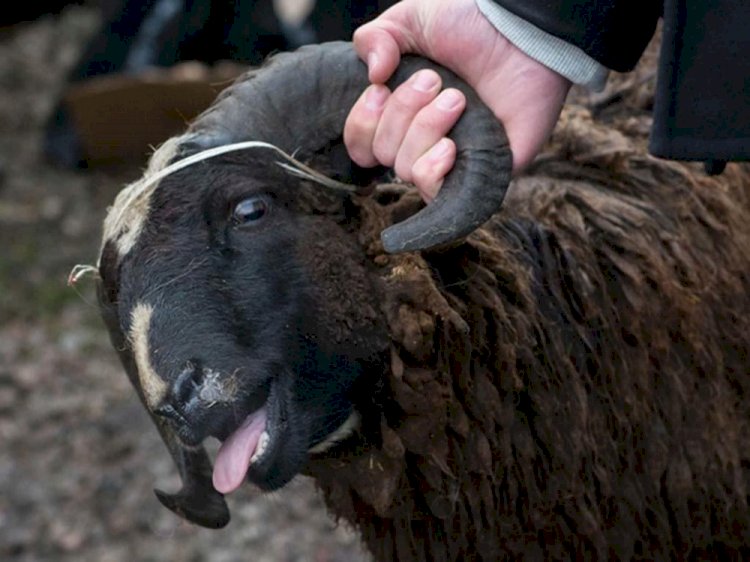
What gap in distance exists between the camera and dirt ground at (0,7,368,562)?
5.21 m

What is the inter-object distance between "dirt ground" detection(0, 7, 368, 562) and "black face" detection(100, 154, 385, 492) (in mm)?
803

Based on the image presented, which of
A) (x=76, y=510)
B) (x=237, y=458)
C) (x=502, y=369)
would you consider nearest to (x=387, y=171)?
(x=502, y=369)

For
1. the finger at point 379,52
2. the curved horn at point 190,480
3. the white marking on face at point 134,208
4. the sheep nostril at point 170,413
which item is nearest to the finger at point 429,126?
the finger at point 379,52

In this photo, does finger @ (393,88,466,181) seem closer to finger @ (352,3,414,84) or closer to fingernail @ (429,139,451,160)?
fingernail @ (429,139,451,160)

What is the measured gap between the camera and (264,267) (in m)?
2.85

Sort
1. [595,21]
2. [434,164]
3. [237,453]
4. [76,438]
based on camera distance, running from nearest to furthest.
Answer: [595,21], [434,164], [237,453], [76,438]

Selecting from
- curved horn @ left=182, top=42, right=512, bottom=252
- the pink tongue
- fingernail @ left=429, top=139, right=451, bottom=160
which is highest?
fingernail @ left=429, top=139, right=451, bottom=160

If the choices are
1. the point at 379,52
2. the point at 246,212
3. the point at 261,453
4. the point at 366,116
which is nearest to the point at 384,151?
the point at 366,116

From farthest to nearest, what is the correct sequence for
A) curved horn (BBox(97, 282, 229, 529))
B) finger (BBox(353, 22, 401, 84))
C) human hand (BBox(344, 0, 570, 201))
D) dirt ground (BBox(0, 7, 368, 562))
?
dirt ground (BBox(0, 7, 368, 562)) < curved horn (BBox(97, 282, 229, 529)) < finger (BBox(353, 22, 401, 84)) < human hand (BBox(344, 0, 570, 201))

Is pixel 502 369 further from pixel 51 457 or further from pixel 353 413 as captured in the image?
pixel 51 457

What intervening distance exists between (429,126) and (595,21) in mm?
390

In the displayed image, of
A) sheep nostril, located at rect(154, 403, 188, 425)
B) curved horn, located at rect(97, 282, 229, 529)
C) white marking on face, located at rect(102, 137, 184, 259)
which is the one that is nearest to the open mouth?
sheep nostril, located at rect(154, 403, 188, 425)

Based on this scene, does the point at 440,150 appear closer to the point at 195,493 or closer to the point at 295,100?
the point at 295,100

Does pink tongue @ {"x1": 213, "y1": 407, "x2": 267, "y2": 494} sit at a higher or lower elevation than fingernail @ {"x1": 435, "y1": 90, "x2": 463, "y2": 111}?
lower
